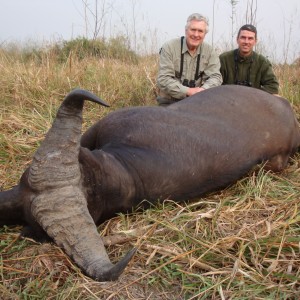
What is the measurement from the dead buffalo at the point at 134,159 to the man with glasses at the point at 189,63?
4.67 feet

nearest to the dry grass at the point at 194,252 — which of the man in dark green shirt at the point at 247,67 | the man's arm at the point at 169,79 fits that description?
the man's arm at the point at 169,79

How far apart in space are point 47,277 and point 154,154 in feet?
3.09

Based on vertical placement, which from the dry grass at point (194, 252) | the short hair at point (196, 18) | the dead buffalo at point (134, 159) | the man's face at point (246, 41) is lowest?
the dry grass at point (194, 252)

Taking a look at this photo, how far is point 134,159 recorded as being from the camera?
254cm

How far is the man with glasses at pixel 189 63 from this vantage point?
4.84 meters

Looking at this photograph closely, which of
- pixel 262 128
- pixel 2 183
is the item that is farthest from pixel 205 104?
pixel 2 183

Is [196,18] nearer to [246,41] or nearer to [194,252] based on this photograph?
[246,41]

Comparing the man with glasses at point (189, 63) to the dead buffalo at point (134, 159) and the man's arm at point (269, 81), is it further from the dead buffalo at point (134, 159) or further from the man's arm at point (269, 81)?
the dead buffalo at point (134, 159)

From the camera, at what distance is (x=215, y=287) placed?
6.23 feet

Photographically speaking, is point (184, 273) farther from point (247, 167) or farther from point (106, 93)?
point (106, 93)

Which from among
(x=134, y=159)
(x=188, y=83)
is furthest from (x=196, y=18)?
(x=134, y=159)

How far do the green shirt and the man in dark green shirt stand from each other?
471 millimetres

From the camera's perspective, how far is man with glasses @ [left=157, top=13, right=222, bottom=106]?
15.9 ft

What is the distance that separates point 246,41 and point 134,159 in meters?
3.34
